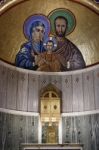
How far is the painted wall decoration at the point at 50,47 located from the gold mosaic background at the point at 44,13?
0.38m

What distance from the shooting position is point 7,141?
1761 centimetres

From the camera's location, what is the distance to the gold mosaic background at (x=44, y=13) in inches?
722

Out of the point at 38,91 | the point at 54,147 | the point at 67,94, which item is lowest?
the point at 54,147

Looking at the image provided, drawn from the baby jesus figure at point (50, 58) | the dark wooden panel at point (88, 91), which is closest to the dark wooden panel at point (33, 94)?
the baby jesus figure at point (50, 58)

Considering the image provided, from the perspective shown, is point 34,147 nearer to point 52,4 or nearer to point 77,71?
point 77,71

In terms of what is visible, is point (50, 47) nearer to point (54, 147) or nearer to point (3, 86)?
point (3, 86)

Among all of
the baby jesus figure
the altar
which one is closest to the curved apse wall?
the baby jesus figure

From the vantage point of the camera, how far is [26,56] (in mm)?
19672

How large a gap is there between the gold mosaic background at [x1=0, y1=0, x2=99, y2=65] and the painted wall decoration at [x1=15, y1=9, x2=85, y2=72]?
15.2 inches

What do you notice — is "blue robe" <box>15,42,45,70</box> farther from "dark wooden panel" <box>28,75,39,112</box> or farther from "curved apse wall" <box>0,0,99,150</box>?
"dark wooden panel" <box>28,75,39,112</box>

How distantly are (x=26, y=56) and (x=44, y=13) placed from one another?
9.46 feet

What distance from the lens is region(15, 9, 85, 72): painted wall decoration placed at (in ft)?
63.3

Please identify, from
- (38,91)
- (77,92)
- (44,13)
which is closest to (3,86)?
(38,91)

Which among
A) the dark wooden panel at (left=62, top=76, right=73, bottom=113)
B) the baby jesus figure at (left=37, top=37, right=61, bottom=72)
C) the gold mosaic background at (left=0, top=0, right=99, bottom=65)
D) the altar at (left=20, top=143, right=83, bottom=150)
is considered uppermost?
the gold mosaic background at (left=0, top=0, right=99, bottom=65)
